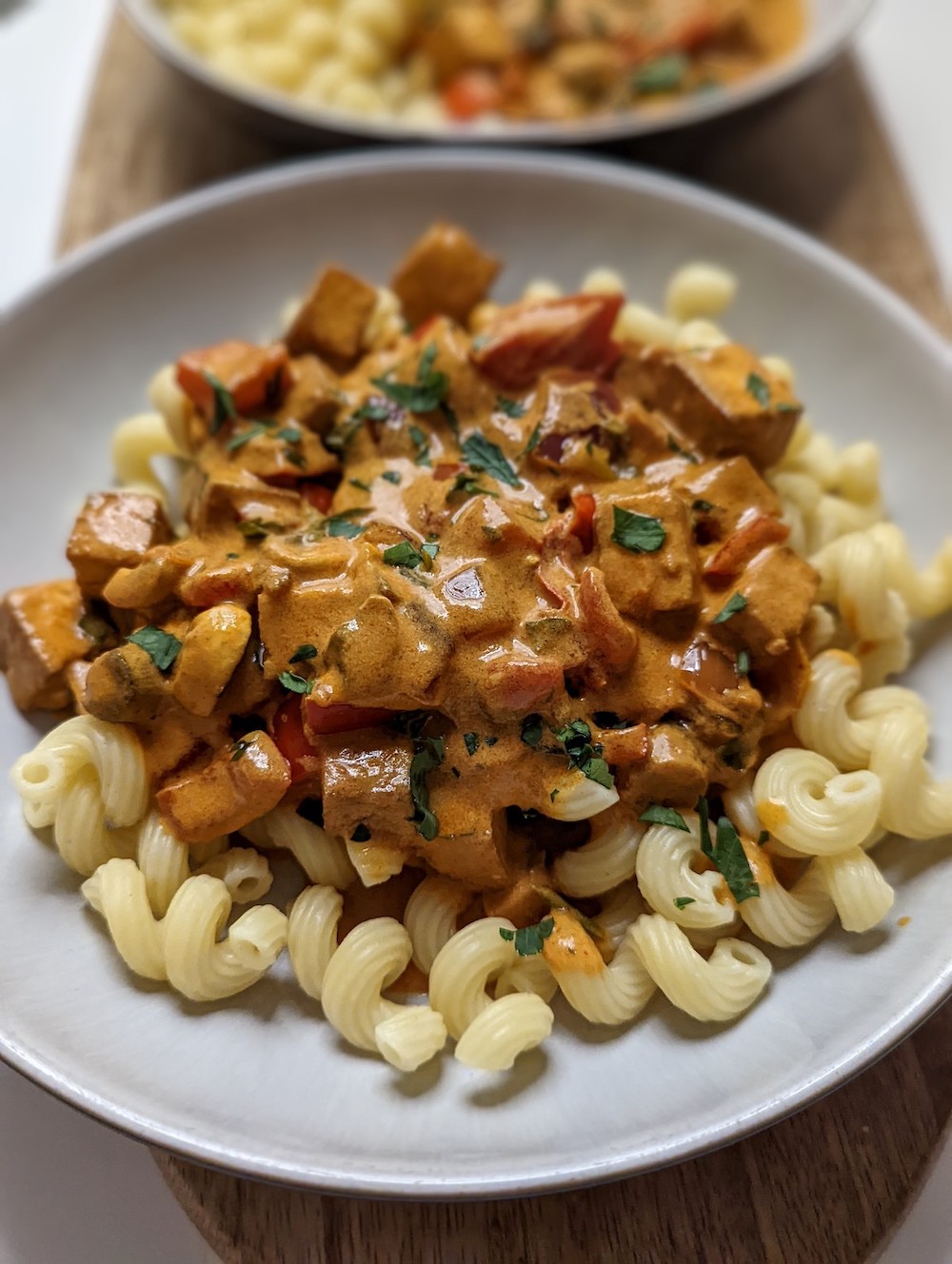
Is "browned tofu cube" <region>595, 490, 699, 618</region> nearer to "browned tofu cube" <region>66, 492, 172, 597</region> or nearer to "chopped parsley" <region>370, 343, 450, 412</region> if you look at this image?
"chopped parsley" <region>370, 343, 450, 412</region>

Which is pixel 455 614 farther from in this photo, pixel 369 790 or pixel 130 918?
pixel 130 918

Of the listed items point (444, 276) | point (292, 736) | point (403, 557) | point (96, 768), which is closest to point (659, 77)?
point (444, 276)

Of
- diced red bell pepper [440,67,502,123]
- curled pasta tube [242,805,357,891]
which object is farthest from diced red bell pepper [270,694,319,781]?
diced red bell pepper [440,67,502,123]

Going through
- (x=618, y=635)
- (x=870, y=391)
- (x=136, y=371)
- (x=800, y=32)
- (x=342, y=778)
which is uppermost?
(x=800, y=32)

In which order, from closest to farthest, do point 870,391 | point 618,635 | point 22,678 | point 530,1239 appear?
point 530,1239 → point 618,635 → point 22,678 → point 870,391

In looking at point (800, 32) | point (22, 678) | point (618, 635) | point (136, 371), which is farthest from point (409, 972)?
point (800, 32)

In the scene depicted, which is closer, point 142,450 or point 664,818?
point 664,818

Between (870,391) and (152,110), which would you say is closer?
(870,391)

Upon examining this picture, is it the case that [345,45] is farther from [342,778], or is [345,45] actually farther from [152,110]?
[342,778]
